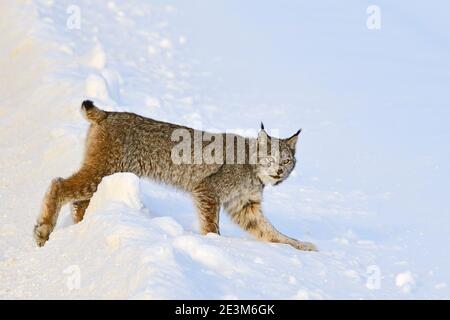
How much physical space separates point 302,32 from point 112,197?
37.5 feet

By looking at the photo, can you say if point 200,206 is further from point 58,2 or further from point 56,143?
point 58,2

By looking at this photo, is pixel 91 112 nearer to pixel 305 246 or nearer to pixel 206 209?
pixel 206 209

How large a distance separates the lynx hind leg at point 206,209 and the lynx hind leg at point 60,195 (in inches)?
33.6

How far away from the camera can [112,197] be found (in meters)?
6.35

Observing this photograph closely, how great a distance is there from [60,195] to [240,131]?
14.8ft

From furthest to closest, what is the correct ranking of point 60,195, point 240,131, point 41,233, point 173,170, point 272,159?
point 240,131, point 272,159, point 173,170, point 60,195, point 41,233

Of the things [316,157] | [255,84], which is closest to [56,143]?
[316,157]

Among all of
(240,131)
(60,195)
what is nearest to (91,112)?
(60,195)

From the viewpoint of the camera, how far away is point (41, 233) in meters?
6.45

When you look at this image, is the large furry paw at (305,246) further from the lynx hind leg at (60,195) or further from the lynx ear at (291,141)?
the lynx hind leg at (60,195)

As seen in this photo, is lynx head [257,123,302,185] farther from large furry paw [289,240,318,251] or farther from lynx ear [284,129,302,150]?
large furry paw [289,240,318,251]

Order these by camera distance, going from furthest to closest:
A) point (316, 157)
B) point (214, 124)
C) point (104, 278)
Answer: point (214, 124) < point (316, 157) < point (104, 278)

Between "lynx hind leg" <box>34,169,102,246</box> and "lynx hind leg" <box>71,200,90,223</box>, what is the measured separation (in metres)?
0.12

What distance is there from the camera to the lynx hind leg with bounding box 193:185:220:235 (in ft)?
Answer: 22.7
